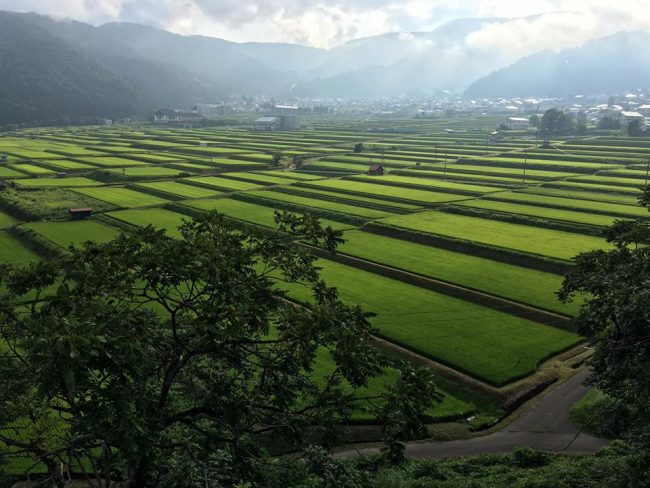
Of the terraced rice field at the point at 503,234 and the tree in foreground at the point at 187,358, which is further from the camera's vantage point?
the terraced rice field at the point at 503,234

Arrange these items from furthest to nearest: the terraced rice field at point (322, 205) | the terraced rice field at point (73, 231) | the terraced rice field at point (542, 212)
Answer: the terraced rice field at point (322, 205) → the terraced rice field at point (542, 212) → the terraced rice field at point (73, 231)

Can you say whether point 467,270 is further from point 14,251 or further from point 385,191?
point 14,251

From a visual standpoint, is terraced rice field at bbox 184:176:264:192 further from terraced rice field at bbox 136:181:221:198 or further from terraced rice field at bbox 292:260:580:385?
terraced rice field at bbox 292:260:580:385

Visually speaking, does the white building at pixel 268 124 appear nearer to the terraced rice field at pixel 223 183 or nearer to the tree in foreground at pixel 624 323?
the terraced rice field at pixel 223 183

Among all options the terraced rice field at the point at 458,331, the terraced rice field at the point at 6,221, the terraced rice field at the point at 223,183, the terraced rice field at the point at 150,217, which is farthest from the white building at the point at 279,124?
the terraced rice field at the point at 458,331

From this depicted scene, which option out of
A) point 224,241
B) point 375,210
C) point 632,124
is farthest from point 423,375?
point 632,124
